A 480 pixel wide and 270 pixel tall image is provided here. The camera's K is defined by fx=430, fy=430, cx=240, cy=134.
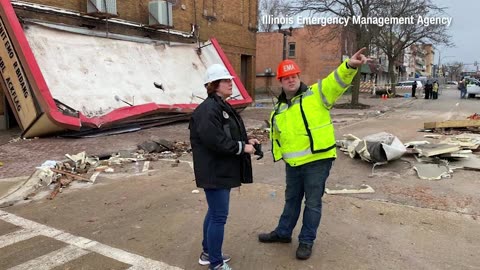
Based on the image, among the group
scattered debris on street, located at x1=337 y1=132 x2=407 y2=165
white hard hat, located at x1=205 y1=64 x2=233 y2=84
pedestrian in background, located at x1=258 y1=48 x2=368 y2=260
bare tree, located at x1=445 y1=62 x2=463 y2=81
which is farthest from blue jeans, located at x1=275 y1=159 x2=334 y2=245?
bare tree, located at x1=445 y1=62 x2=463 y2=81

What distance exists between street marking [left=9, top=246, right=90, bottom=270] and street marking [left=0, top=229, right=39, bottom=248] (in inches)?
24.2

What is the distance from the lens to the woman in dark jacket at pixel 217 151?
130 inches

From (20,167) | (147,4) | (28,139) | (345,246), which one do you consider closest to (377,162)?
(345,246)

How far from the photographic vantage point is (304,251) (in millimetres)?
3904

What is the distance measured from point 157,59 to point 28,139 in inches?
226

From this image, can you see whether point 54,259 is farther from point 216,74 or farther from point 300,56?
point 300,56

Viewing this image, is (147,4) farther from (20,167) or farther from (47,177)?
(47,177)

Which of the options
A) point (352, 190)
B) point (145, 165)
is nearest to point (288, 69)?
point (352, 190)

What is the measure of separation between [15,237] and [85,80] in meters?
7.65

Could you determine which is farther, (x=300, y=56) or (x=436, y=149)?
(x=300, y=56)

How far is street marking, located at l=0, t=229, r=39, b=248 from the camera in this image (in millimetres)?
4422

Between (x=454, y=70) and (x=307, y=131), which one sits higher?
(x=307, y=131)

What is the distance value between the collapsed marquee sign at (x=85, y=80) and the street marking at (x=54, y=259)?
6193 millimetres

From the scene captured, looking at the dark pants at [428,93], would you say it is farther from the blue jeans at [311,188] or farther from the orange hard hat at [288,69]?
the orange hard hat at [288,69]
